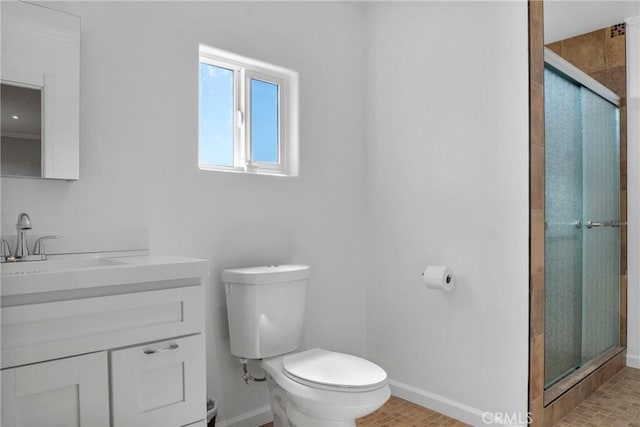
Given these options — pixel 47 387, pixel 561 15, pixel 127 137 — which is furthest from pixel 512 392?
pixel 127 137

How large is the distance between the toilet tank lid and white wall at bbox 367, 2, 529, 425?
77 centimetres

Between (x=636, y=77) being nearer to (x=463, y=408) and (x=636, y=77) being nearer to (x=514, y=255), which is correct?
(x=514, y=255)

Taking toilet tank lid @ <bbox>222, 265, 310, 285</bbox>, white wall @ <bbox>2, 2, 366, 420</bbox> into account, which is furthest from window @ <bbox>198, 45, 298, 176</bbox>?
toilet tank lid @ <bbox>222, 265, 310, 285</bbox>

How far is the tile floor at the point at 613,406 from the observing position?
2029mm

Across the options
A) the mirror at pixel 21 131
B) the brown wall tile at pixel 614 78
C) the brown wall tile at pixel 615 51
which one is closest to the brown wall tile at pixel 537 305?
the brown wall tile at pixel 614 78

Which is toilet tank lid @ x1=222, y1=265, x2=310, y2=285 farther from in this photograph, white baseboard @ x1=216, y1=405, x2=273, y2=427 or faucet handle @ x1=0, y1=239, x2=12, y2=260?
faucet handle @ x1=0, y1=239, x2=12, y2=260

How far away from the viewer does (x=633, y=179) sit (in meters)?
1.94

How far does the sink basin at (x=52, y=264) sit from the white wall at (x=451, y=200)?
1586 millimetres

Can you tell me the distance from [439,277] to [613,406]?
98 centimetres

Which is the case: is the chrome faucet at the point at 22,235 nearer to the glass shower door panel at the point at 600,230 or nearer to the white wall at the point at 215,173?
the white wall at the point at 215,173

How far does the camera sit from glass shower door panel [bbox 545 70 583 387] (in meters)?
2.12

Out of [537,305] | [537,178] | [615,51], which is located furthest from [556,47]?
[537,305]

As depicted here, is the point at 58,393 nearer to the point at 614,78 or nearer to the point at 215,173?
the point at 215,173

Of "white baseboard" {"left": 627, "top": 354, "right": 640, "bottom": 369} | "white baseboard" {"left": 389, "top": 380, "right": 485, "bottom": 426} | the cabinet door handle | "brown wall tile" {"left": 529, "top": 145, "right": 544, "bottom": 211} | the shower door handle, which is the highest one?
"brown wall tile" {"left": 529, "top": 145, "right": 544, "bottom": 211}
